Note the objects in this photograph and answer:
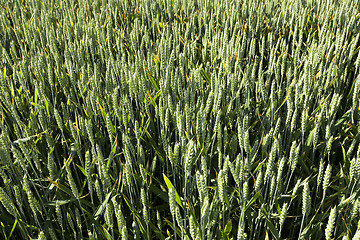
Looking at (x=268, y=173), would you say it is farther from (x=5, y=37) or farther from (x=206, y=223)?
(x=5, y=37)

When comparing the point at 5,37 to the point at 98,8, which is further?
the point at 98,8

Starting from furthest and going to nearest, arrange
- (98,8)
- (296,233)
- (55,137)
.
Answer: (98,8), (55,137), (296,233)

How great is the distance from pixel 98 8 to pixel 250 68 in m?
1.55

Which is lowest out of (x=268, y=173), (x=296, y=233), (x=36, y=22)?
(x=296, y=233)

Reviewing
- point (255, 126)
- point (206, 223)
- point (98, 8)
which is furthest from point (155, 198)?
point (98, 8)

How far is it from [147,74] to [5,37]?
1.07 meters

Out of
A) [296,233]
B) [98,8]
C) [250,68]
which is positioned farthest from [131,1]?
[296,233]

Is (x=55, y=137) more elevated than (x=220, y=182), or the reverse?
(x=220, y=182)

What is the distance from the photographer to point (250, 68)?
1.33 meters

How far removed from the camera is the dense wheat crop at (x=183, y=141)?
0.82 m

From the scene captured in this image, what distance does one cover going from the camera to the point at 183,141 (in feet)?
2.64

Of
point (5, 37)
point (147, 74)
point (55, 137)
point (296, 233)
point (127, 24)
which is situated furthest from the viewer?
point (127, 24)

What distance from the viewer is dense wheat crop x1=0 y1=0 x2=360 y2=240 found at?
0.82 meters

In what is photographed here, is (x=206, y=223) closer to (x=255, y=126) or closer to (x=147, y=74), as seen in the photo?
(x=255, y=126)
